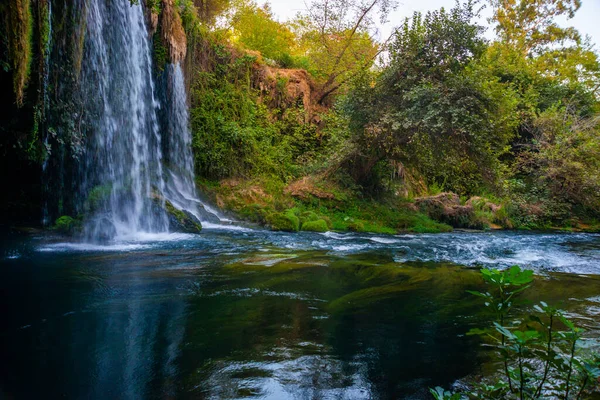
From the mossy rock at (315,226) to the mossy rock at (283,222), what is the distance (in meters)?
0.30

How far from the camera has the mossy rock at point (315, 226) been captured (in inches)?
474

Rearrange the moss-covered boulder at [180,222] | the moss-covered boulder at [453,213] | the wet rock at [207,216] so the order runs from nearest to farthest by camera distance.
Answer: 1. the moss-covered boulder at [180,222]
2. the wet rock at [207,216]
3. the moss-covered boulder at [453,213]

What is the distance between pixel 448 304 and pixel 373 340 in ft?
5.53

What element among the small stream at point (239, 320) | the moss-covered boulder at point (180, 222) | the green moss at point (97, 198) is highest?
the green moss at point (97, 198)

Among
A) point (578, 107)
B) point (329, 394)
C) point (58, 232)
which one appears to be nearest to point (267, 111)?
point (58, 232)

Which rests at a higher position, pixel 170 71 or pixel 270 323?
pixel 170 71

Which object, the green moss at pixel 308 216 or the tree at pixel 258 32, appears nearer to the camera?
the green moss at pixel 308 216

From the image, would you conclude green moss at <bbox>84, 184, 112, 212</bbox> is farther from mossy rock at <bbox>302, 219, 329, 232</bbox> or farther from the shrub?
mossy rock at <bbox>302, 219, 329, 232</bbox>

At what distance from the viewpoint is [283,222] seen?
11.7 metres

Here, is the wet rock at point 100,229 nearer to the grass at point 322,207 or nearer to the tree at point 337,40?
the grass at point 322,207

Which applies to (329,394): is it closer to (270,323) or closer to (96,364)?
(270,323)

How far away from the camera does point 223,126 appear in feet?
48.3

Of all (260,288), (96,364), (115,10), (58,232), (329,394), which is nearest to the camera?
(329,394)

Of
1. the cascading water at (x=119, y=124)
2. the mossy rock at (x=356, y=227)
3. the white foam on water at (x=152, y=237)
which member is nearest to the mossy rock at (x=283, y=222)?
the mossy rock at (x=356, y=227)
